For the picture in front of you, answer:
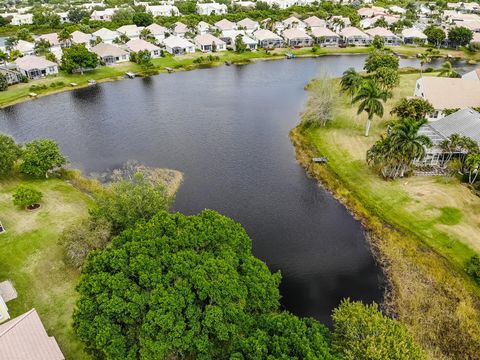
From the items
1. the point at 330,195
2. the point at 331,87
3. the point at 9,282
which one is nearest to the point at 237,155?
the point at 330,195

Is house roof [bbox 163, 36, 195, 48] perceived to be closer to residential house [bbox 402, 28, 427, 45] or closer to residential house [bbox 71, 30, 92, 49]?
residential house [bbox 71, 30, 92, 49]

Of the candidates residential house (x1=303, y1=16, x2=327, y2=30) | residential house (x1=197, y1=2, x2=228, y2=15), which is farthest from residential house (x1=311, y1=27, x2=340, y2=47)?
residential house (x1=197, y1=2, x2=228, y2=15)

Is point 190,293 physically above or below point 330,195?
above

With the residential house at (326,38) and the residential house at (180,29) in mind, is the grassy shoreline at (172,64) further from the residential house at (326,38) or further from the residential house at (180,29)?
the residential house at (180,29)

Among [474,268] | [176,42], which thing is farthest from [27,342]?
[176,42]

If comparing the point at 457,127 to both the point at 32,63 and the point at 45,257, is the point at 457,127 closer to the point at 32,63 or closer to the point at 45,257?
the point at 45,257

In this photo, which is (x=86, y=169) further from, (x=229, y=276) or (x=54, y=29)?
(x=54, y=29)
